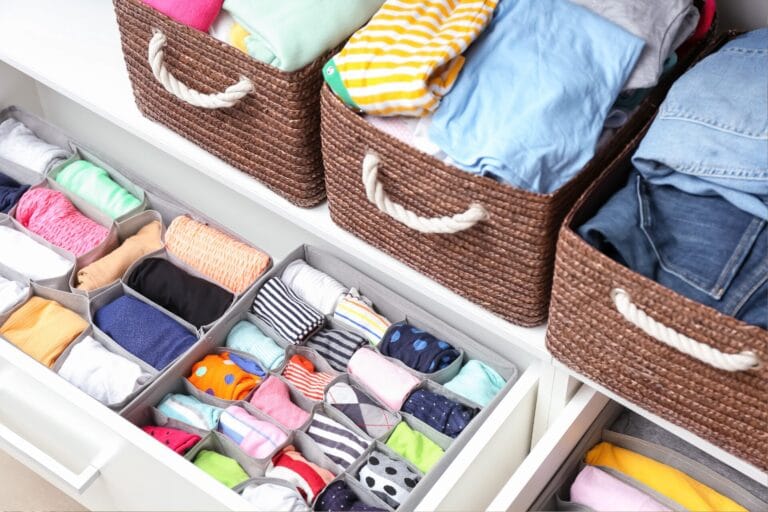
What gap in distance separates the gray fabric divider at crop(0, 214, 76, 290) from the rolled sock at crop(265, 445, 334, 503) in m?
0.40

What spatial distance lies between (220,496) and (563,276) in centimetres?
41

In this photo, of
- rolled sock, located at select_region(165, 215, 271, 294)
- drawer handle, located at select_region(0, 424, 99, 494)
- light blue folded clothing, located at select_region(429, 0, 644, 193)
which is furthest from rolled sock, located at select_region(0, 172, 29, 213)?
light blue folded clothing, located at select_region(429, 0, 644, 193)

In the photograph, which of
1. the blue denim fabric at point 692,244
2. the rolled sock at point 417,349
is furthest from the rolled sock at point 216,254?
the blue denim fabric at point 692,244

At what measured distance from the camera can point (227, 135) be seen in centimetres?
118

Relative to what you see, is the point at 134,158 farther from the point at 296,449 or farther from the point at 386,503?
the point at 386,503

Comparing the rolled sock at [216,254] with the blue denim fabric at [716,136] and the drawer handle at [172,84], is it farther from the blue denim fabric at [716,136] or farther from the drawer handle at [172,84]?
the blue denim fabric at [716,136]

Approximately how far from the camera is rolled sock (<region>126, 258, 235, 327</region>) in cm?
131

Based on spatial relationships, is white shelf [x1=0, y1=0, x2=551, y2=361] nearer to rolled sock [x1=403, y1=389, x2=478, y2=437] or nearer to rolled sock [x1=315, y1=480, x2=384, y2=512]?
rolled sock [x1=403, y1=389, x2=478, y2=437]

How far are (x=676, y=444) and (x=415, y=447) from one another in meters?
0.30

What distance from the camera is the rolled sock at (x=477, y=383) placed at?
118 cm

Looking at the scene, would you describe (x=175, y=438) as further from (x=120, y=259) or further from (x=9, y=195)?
(x=9, y=195)

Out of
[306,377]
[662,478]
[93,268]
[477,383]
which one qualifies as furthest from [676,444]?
[93,268]

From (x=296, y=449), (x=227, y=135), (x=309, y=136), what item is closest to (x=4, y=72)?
(x=227, y=135)

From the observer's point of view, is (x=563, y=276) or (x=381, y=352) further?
(x=381, y=352)
